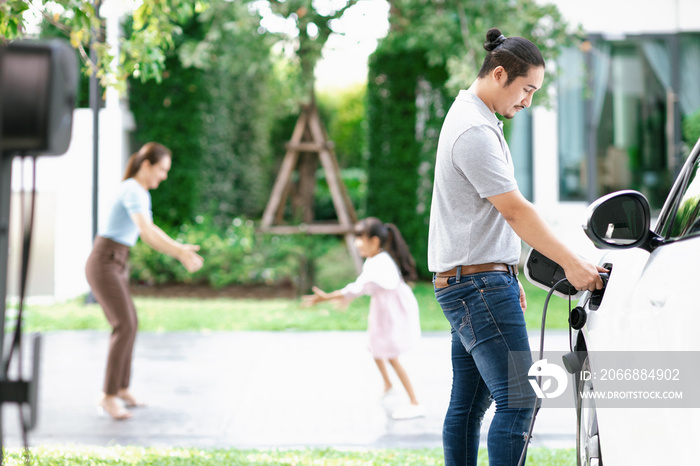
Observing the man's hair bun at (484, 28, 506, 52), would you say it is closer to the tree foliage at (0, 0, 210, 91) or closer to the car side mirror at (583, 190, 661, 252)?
the car side mirror at (583, 190, 661, 252)

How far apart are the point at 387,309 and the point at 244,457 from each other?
170cm

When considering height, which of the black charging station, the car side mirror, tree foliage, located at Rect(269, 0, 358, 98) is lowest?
the car side mirror

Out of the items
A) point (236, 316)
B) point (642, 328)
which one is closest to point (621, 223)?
point (642, 328)

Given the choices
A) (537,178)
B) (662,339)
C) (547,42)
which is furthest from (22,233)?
(537,178)

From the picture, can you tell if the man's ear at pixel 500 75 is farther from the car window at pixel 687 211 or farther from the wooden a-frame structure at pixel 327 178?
the wooden a-frame structure at pixel 327 178

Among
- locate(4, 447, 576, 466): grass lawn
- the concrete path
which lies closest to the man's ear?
locate(4, 447, 576, 466): grass lawn

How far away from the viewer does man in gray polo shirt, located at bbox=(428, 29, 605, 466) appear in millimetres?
2717

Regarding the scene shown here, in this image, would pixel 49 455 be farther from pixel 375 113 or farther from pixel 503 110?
pixel 375 113

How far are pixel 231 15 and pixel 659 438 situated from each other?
31.4 ft

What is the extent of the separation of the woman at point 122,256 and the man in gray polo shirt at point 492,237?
2836 mm

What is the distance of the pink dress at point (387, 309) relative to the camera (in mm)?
5504

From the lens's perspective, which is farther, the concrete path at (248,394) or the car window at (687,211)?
the concrete path at (248,394)

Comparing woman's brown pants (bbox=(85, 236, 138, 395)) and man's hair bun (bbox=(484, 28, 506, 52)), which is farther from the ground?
man's hair bun (bbox=(484, 28, 506, 52))

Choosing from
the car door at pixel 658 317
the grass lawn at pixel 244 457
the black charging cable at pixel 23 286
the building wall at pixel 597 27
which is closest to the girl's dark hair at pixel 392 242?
the grass lawn at pixel 244 457
